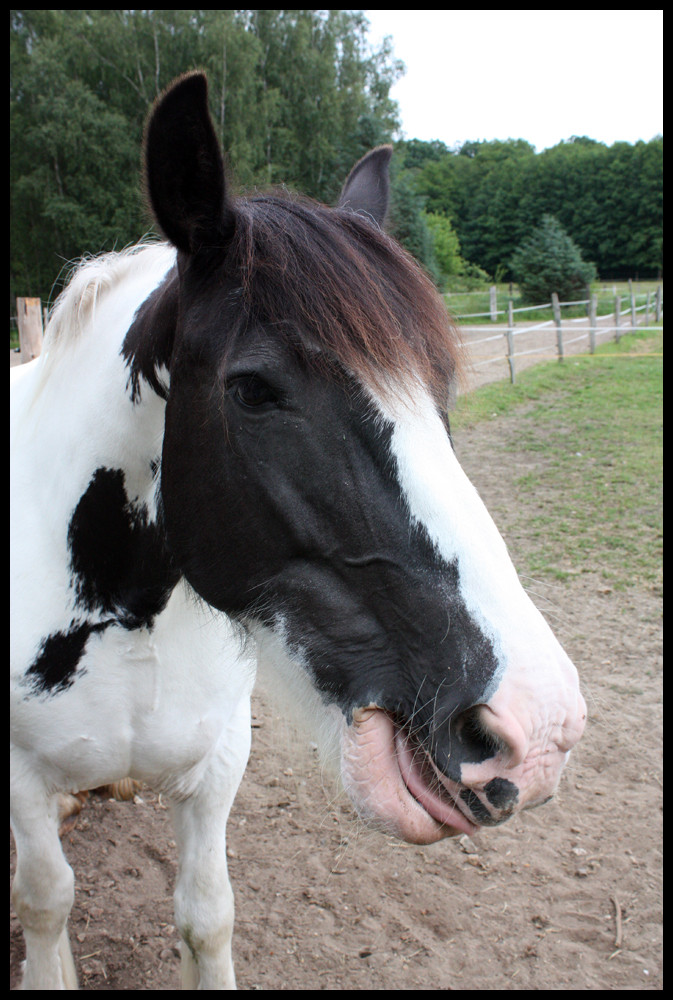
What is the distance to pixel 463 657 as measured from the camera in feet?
3.72

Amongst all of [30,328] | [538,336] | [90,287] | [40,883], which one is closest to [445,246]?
[538,336]

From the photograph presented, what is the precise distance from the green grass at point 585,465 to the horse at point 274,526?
0.63m

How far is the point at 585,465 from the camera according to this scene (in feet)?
27.7

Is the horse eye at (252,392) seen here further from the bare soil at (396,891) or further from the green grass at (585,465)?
the bare soil at (396,891)

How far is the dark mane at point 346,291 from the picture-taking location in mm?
1264

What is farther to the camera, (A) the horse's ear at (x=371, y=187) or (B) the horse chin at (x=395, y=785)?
(A) the horse's ear at (x=371, y=187)

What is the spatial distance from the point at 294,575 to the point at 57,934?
1.75m

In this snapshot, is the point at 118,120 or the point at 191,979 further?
the point at 118,120

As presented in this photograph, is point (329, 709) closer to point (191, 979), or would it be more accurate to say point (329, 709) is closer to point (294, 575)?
point (294, 575)

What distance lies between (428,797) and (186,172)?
4.37 feet

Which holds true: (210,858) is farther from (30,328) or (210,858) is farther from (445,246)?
(445,246)

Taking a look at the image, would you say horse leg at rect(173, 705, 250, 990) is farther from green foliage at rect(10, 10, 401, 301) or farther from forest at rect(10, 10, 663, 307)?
green foliage at rect(10, 10, 401, 301)

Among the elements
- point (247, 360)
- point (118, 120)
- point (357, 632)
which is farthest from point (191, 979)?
point (118, 120)

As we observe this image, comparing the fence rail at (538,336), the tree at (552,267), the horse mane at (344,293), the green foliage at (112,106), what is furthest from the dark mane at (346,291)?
the tree at (552,267)
